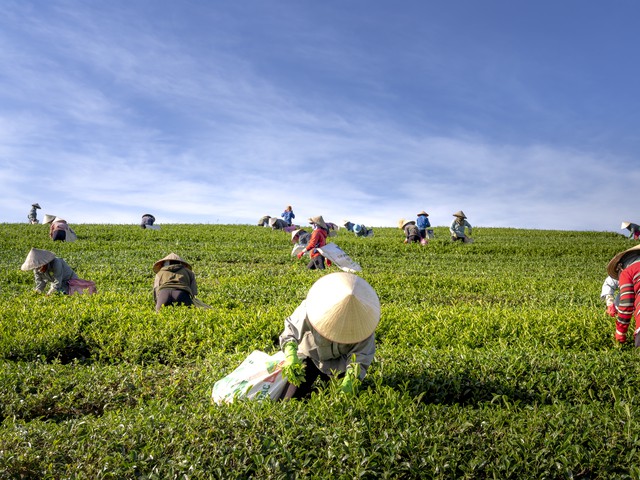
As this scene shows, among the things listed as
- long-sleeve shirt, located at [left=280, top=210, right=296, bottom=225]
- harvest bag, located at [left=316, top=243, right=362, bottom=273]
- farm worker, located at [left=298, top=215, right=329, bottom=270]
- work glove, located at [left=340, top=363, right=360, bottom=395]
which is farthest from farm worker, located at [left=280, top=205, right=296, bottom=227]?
work glove, located at [left=340, top=363, right=360, bottom=395]

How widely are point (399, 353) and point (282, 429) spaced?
264 centimetres

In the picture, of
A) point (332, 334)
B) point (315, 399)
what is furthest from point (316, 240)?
point (332, 334)

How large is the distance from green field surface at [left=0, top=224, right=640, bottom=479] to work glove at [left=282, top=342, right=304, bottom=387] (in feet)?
0.70

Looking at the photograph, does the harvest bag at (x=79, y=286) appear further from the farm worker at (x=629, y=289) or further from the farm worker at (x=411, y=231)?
the farm worker at (x=411, y=231)

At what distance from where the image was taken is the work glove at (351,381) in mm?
4238

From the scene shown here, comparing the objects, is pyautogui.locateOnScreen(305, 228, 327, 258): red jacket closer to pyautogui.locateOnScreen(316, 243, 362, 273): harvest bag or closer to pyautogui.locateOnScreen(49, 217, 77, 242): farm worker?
pyautogui.locateOnScreen(316, 243, 362, 273): harvest bag

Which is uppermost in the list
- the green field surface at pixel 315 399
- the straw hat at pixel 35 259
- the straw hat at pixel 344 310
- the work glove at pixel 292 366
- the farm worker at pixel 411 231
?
the farm worker at pixel 411 231

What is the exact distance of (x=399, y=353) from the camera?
6.05 m

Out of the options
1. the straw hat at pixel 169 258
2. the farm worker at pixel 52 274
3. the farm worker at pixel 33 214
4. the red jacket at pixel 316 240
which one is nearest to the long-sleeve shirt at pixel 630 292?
the straw hat at pixel 169 258

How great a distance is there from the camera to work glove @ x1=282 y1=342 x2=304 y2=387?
4262 mm

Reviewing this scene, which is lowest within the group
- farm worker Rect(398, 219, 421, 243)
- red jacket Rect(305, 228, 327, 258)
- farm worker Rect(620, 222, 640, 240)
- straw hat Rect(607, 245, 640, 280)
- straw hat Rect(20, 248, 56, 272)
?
straw hat Rect(20, 248, 56, 272)

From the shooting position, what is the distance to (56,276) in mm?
10391

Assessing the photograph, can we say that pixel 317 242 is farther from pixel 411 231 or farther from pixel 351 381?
pixel 351 381

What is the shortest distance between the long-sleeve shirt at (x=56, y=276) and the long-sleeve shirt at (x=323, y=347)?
7.71 metres
